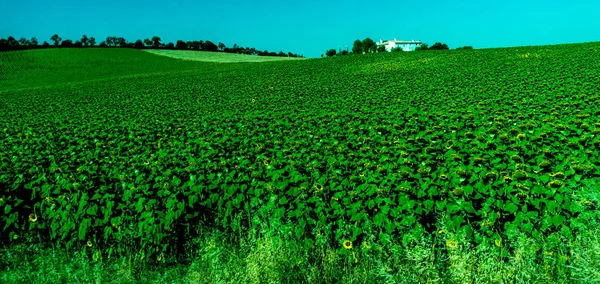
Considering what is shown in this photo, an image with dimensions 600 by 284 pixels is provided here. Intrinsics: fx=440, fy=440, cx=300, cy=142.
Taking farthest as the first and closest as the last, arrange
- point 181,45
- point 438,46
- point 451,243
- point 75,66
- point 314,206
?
point 181,45 → point 438,46 → point 75,66 → point 314,206 → point 451,243

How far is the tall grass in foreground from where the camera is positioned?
5012 mm

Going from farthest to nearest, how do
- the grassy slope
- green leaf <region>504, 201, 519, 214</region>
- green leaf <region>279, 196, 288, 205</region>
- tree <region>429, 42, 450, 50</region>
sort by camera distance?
tree <region>429, 42, 450, 50</region>
the grassy slope
green leaf <region>279, 196, 288, 205</region>
green leaf <region>504, 201, 519, 214</region>

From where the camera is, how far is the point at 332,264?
553cm

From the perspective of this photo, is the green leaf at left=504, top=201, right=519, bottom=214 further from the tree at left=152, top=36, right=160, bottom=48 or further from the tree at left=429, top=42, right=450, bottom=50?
the tree at left=152, top=36, right=160, bottom=48

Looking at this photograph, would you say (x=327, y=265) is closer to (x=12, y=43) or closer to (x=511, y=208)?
(x=511, y=208)

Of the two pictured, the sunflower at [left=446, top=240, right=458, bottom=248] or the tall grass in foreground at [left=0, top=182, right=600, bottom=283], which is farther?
the sunflower at [left=446, top=240, right=458, bottom=248]

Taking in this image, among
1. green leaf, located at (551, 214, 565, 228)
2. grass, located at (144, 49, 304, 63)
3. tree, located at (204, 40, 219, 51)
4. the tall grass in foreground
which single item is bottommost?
the tall grass in foreground

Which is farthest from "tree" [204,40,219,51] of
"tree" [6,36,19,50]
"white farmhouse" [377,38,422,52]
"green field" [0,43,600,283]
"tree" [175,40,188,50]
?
"green field" [0,43,600,283]

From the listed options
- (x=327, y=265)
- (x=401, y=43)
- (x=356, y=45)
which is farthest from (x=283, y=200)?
(x=401, y=43)

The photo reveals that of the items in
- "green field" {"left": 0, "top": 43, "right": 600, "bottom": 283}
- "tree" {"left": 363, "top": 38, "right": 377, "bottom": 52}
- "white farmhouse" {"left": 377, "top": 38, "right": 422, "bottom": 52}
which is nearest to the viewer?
"green field" {"left": 0, "top": 43, "right": 600, "bottom": 283}

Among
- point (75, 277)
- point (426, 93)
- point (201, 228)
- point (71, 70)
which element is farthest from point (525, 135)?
point (71, 70)

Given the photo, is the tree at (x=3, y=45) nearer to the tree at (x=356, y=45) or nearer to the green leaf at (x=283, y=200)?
the tree at (x=356, y=45)

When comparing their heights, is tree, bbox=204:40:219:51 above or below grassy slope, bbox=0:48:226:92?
above

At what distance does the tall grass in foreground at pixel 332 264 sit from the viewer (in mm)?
5012
